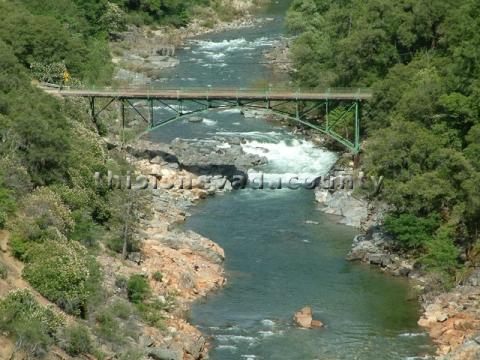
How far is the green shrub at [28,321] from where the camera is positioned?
3512 cm

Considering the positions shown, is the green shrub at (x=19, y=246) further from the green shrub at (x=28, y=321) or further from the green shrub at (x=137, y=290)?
the green shrub at (x=137, y=290)

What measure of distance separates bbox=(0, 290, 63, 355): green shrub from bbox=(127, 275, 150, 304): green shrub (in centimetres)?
827

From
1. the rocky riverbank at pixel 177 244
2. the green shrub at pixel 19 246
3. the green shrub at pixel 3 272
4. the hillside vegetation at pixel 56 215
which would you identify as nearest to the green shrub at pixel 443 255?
the rocky riverbank at pixel 177 244

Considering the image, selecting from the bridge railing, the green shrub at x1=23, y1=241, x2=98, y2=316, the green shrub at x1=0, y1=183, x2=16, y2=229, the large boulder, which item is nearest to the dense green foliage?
the bridge railing

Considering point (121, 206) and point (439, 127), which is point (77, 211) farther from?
point (439, 127)

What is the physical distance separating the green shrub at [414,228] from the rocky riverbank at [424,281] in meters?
0.93

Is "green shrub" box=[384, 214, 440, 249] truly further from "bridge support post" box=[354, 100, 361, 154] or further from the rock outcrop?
"bridge support post" box=[354, 100, 361, 154]

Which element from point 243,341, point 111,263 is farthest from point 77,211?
point 243,341

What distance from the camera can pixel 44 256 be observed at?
1640 inches

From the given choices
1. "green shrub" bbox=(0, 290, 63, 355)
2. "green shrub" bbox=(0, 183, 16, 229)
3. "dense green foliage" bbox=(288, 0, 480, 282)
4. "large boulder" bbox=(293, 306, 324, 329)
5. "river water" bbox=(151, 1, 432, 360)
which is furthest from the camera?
"dense green foliage" bbox=(288, 0, 480, 282)

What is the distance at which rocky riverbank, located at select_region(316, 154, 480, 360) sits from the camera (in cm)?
4350

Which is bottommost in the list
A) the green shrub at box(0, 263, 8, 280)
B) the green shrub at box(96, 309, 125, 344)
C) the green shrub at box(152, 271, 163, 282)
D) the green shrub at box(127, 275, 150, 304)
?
the green shrub at box(152, 271, 163, 282)

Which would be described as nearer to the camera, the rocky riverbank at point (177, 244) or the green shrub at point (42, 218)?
the green shrub at point (42, 218)

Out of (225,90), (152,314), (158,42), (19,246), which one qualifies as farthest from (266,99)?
(158,42)
